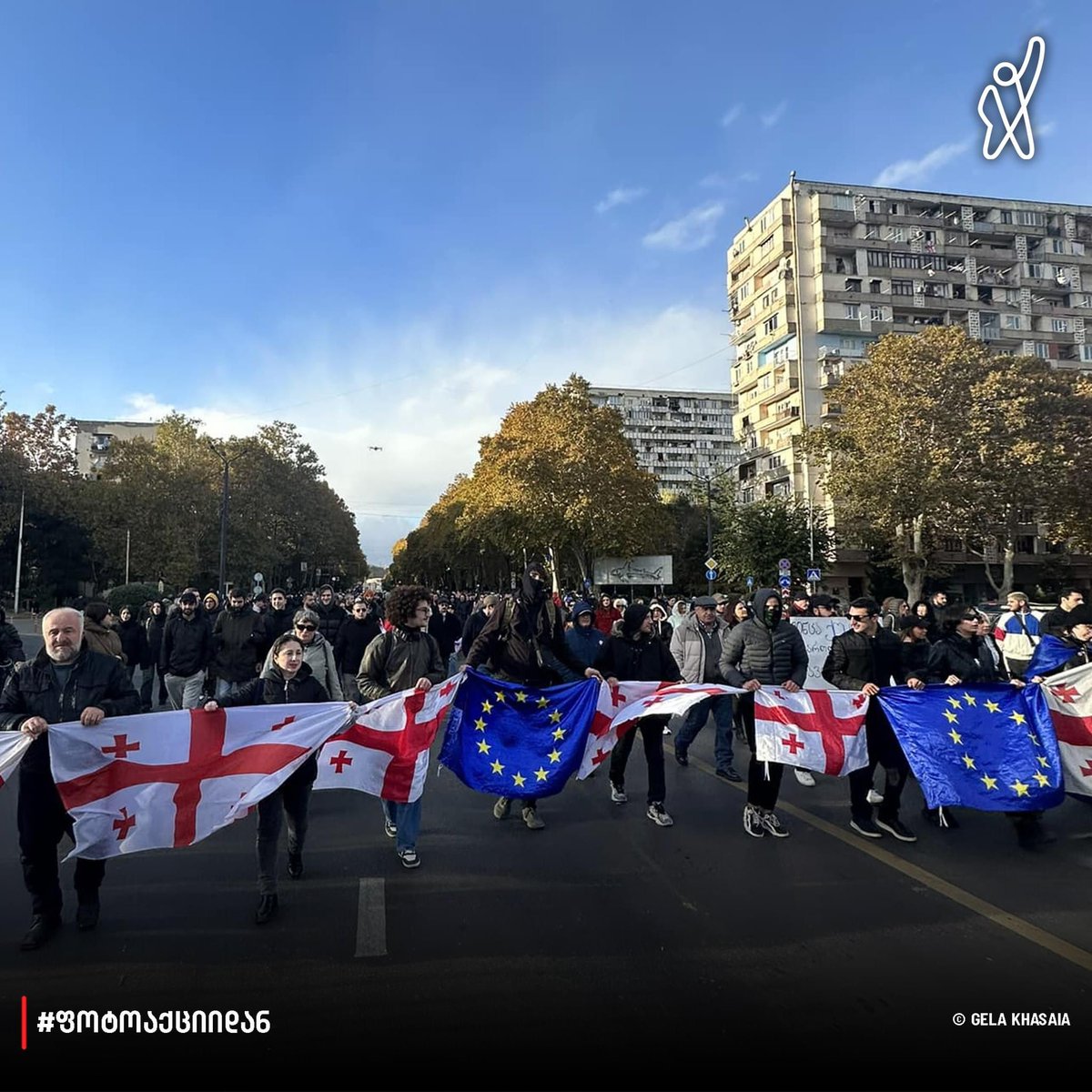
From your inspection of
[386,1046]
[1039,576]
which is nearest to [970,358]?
[1039,576]

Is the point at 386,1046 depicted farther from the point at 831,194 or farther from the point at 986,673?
the point at 831,194

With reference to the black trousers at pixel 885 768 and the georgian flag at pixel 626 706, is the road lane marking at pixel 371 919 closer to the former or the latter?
the georgian flag at pixel 626 706

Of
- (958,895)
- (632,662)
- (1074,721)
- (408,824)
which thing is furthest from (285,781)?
(1074,721)

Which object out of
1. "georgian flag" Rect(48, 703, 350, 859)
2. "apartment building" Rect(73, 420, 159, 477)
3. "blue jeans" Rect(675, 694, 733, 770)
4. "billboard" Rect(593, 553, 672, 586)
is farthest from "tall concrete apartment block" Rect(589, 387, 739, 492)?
"georgian flag" Rect(48, 703, 350, 859)

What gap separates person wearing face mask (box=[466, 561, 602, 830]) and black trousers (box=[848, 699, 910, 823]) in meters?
2.15

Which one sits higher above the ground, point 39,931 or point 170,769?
point 170,769

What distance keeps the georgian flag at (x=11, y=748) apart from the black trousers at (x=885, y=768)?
5592 mm

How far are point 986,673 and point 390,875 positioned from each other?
530 centimetres

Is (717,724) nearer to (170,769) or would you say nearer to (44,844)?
(170,769)

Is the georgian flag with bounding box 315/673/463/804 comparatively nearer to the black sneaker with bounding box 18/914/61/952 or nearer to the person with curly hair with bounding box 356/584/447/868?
the person with curly hair with bounding box 356/584/447/868

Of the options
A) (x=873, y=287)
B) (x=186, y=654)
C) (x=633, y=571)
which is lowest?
(x=186, y=654)

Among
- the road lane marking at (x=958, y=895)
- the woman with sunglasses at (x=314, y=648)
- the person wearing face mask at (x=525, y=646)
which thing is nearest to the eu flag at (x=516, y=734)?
the person wearing face mask at (x=525, y=646)

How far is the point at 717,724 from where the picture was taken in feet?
26.5

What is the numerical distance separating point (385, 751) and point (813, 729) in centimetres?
327
